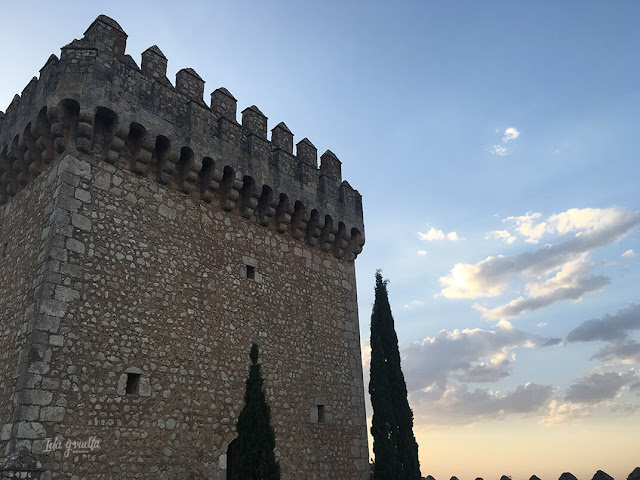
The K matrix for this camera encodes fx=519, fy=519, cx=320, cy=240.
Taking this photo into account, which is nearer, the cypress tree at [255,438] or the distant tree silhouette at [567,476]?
the cypress tree at [255,438]

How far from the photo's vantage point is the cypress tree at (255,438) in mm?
9062

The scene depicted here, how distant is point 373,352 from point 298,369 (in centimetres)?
249

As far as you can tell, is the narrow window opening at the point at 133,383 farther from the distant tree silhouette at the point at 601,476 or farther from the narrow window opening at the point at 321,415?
the distant tree silhouette at the point at 601,476

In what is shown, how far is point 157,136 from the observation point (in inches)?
406

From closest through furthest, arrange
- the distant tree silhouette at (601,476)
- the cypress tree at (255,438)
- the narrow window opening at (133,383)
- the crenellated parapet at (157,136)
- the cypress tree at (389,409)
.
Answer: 1. the narrow window opening at (133,383)
2. the cypress tree at (255,438)
3. the crenellated parapet at (157,136)
4. the distant tree silhouette at (601,476)
5. the cypress tree at (389,409)

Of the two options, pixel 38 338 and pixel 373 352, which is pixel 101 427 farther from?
pixel 373 352

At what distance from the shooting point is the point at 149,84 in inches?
413

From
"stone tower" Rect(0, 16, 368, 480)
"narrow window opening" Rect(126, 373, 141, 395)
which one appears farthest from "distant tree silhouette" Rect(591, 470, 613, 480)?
"narrow window opening" Rect(126, 373, 141, 395)

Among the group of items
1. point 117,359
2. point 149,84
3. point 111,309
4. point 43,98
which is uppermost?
point 149,84

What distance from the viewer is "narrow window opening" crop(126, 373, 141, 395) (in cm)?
891

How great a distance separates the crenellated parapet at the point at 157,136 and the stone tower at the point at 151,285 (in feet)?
0.12

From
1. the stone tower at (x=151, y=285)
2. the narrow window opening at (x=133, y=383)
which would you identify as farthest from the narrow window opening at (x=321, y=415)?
the narrow window opening at (x=133, y=383)

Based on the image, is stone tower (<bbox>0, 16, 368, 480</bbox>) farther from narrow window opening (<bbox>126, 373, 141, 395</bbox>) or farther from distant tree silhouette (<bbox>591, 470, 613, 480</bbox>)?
distant tree silhouette (<bbox>591, 470, 613, 480</bbox>)

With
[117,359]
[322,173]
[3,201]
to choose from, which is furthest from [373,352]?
[3,201]
